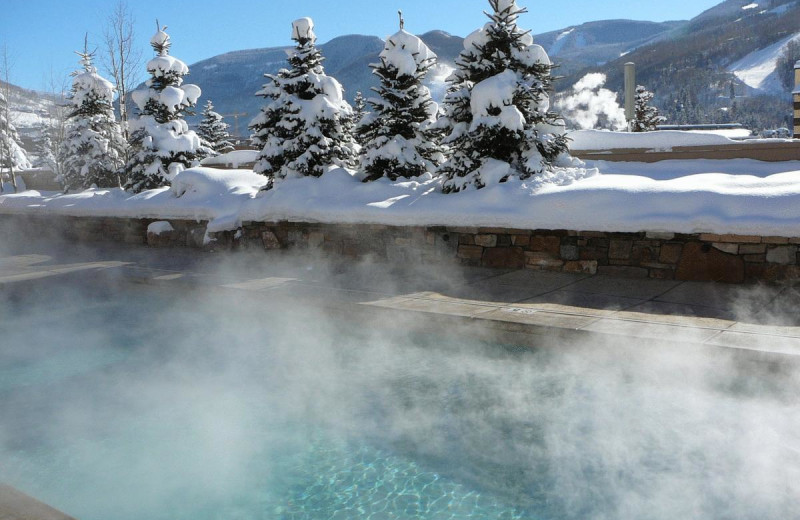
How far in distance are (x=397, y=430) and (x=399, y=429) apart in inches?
0.7

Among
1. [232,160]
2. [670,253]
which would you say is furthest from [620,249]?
[232,160]

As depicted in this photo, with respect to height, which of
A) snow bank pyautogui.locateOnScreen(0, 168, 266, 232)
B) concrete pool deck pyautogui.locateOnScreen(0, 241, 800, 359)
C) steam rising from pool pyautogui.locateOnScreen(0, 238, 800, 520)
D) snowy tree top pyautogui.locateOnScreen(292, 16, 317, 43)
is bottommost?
steam rising from pool pyautogui.locateOnScreen(0, 238, 800, 520)

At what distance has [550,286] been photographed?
18.7ft

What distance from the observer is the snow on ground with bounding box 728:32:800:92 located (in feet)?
387

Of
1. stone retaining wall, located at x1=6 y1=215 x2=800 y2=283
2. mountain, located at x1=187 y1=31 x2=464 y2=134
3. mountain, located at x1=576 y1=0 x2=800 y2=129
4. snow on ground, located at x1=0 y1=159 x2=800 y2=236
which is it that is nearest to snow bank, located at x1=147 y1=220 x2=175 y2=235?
snow on ground, located at x1=0 y1=159 x2=800 y2=236

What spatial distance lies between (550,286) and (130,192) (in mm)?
10952

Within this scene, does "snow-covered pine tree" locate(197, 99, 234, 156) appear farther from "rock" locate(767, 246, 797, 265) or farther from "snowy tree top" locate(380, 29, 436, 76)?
"rock" locate(767, 246, 797, 265)

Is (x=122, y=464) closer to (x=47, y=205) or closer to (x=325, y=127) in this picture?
(x=325, y=127)

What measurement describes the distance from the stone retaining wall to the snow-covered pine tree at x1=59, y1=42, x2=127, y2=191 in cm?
867

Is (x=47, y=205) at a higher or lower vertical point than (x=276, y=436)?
higher

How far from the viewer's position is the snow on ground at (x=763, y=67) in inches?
4648

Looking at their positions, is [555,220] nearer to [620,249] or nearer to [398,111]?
[620,249]

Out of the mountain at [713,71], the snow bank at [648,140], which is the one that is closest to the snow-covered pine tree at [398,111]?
the snow bank at [648,140]

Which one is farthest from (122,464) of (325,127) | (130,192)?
(130,192)
